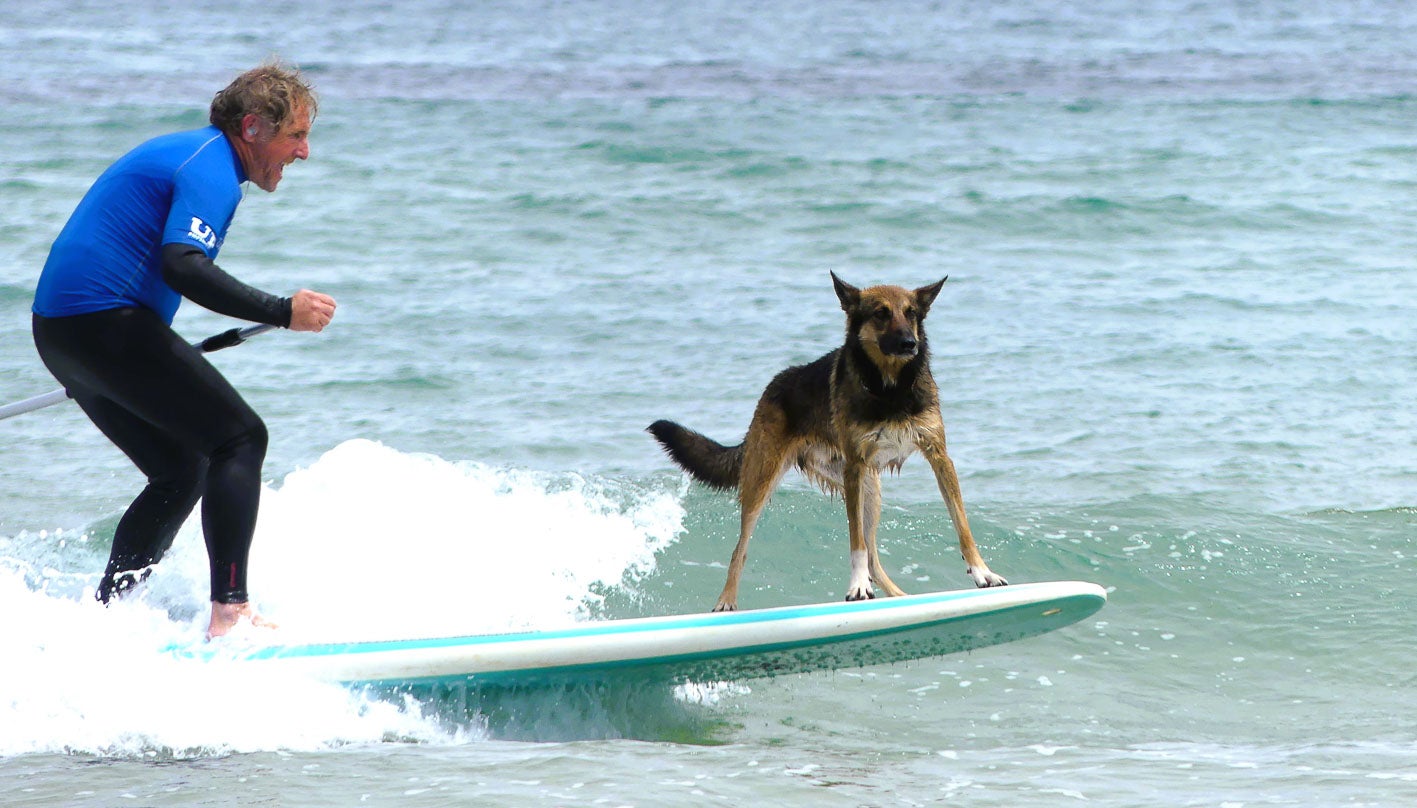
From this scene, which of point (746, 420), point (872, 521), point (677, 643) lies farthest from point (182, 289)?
point (746, 420)

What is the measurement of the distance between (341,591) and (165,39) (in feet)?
83.9

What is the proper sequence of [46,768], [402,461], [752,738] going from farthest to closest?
[402,461] < [752,738] < [46,768]

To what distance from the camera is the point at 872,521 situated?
5.98m

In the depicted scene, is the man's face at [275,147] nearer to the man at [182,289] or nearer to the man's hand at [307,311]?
the man at [182,289]

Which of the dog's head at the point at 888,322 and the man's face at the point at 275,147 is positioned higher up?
the man's face at the point at 275,147

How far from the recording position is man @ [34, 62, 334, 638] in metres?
4.58

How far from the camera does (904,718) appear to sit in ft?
18.9

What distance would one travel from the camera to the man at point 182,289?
458cm

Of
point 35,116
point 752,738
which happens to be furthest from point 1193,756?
point 35,116

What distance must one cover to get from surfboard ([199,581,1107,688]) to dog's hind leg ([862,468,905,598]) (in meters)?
0.55

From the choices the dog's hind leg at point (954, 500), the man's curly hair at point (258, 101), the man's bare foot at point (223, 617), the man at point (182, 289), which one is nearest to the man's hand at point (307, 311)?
the man at point (182, 289)

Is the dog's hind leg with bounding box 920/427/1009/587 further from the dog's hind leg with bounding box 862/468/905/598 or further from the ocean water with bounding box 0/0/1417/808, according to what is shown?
the ocean water with bounding box 0/0/1417/808

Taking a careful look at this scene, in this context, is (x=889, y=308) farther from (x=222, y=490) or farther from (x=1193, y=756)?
(x=222, y=490)

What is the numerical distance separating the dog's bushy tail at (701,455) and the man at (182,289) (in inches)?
69.0
